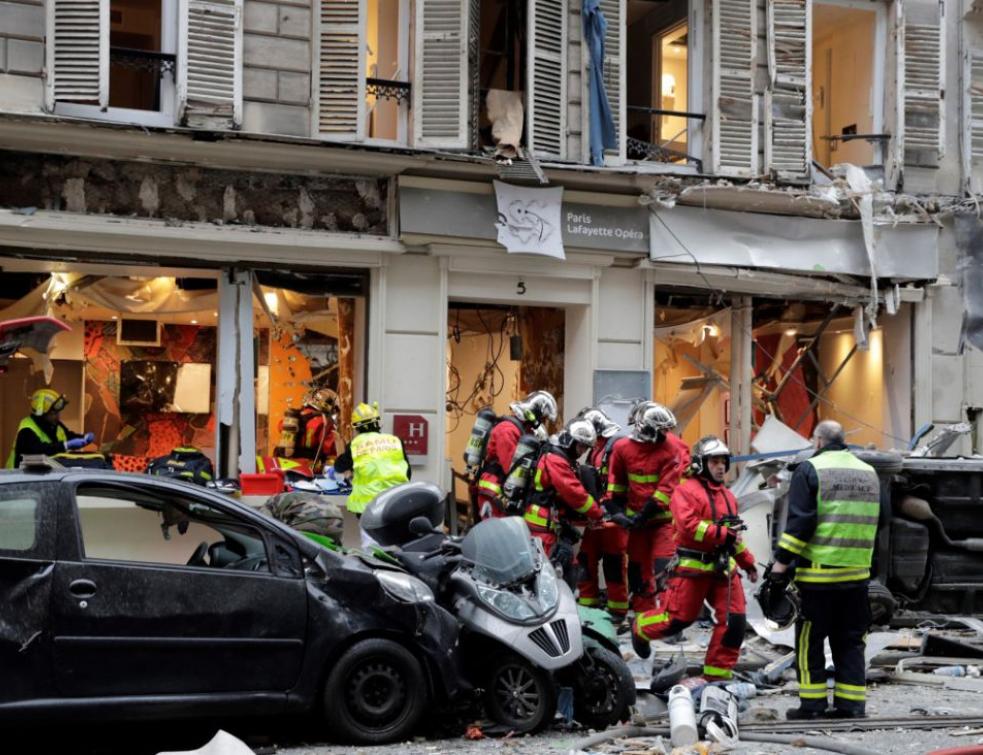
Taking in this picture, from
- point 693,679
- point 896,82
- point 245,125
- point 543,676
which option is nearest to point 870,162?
point 896,82

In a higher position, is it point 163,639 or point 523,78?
point 523,78

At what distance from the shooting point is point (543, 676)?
24.1 ft

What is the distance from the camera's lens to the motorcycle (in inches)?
289

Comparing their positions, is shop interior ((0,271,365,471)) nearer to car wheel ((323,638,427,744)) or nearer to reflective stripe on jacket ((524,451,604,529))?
reflective stripe on jacket ((524,451,604,529))

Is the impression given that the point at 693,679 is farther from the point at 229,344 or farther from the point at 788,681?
the point at 229,344

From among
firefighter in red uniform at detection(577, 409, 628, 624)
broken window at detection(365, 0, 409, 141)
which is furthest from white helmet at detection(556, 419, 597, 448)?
broken window at detection(365, 0, 409, 141)

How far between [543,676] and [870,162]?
381 inches

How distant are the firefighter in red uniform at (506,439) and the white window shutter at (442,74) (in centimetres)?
290

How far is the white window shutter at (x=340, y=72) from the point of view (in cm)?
1255

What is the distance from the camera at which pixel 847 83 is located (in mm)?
15781

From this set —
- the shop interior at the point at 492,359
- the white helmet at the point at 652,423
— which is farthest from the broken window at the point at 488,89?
the white helmet at the point at 652,423

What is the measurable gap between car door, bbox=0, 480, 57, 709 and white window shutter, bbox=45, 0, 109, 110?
596 cm

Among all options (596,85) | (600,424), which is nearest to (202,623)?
(600,424)

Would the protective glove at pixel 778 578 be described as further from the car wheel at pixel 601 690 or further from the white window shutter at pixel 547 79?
the white window shutter at pixel 547 79
